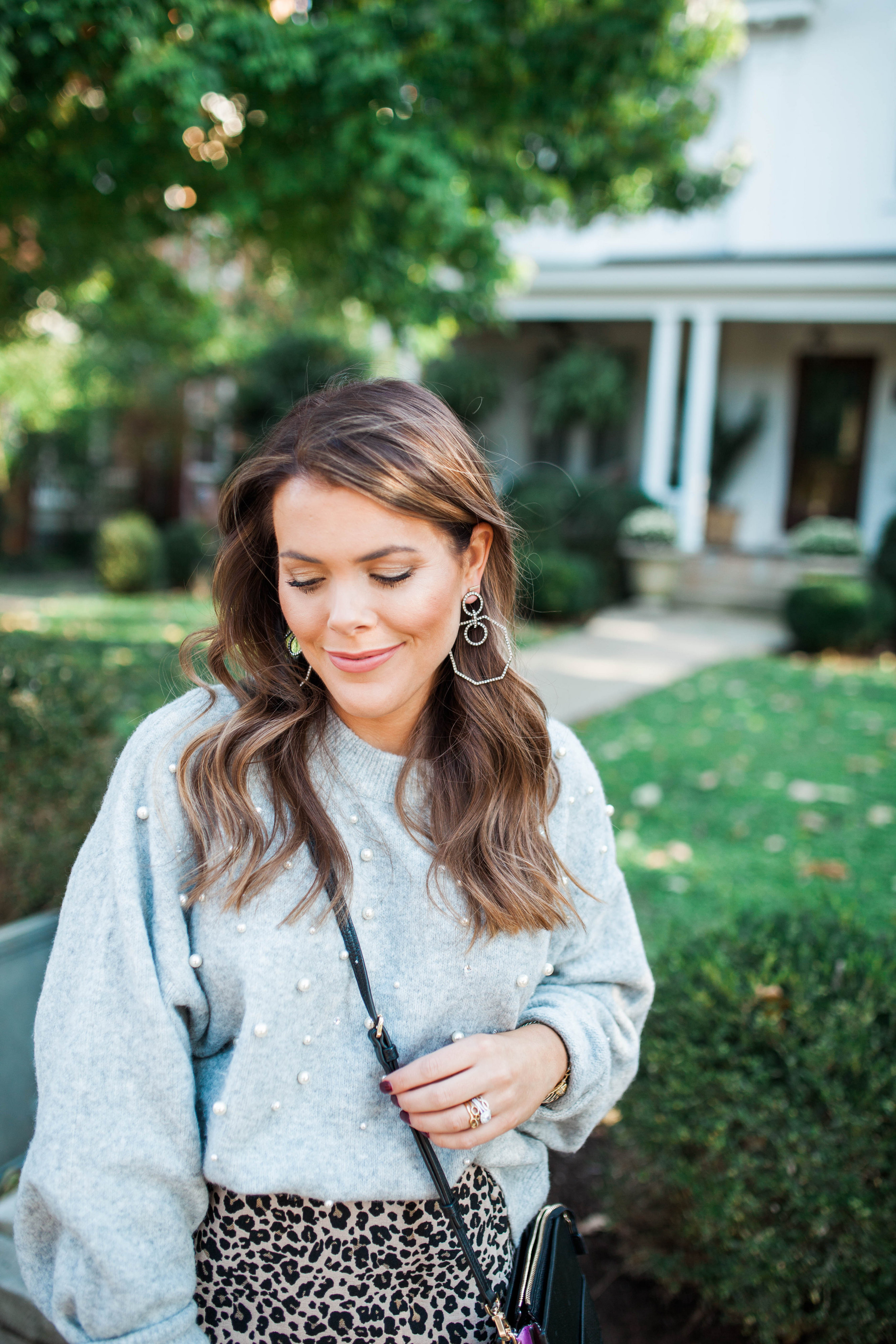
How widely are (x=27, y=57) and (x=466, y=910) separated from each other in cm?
440

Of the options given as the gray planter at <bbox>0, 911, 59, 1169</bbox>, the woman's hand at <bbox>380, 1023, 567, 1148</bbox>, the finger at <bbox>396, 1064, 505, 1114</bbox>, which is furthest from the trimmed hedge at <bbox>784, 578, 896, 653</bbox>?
the finger at <bbox>396, 1064, 505, 1114</bbox>

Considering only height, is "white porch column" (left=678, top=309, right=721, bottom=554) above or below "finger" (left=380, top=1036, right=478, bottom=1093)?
above

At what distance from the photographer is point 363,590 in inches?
52.1

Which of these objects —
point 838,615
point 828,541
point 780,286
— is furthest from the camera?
point 780,286

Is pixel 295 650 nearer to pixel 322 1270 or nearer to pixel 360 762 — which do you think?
pixel 360 762

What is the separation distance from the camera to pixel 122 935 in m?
1.24

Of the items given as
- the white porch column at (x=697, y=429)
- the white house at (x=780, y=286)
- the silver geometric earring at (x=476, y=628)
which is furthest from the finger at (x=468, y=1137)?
the white house at (x=780, y=286)

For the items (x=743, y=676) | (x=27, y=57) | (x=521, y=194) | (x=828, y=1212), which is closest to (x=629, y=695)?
(x=743, y=676)

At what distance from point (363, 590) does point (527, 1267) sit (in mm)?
977

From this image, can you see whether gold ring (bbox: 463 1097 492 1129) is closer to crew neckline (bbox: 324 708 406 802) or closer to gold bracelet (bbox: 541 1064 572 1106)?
gold bracelet (bbox: 541 1064 572 1106)

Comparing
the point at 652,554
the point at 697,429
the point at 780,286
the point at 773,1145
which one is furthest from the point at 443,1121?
the point at 780,286

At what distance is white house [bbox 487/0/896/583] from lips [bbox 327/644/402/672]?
13.3 meters

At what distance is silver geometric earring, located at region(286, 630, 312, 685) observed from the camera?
4.92 feet

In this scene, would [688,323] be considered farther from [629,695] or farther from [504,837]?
[504,837]
